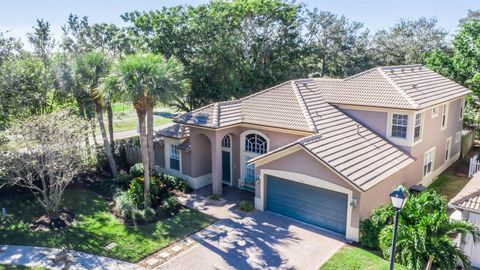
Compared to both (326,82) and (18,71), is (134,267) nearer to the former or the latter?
(18,71)

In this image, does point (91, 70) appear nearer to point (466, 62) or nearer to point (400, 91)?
point (400, 91)

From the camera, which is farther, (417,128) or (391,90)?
(391,90)

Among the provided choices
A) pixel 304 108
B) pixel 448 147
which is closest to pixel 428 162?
pixel 448 147

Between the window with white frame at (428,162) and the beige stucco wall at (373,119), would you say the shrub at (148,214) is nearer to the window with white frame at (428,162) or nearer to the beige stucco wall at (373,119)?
the beige stucco wall at (373,119)

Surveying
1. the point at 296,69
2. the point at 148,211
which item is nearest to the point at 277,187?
the point at 148,211

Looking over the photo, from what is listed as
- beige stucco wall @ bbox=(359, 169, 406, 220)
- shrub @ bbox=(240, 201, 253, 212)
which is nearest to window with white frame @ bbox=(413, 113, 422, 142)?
beige stucco wall @ bbox=(359, 169, 406, 220)

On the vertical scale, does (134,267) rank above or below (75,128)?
below
